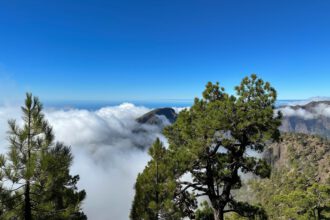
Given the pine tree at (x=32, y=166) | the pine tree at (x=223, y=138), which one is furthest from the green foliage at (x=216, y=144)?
the pine tree at (x=32, y=166)

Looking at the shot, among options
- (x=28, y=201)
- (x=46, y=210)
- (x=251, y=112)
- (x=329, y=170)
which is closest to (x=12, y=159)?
(x=28, y=201)

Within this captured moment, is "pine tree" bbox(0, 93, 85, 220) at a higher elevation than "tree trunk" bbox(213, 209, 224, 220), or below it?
higher

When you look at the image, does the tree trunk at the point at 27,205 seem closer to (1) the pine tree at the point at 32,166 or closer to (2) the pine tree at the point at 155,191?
(1) the pine tree at the point at 32,166

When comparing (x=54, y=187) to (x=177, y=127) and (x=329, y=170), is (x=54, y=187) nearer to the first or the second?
(x=177, y=127)

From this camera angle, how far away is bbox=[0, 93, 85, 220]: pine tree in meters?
9.16

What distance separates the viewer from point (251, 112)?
47.7 feet

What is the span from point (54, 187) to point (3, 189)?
1.76 metres

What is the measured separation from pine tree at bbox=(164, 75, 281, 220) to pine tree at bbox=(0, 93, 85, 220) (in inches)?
285

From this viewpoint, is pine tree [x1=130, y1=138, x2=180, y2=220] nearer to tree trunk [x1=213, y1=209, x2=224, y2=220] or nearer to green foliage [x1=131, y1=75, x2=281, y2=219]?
green foliage [x1=131, y1=75, x2=281, y2=219]

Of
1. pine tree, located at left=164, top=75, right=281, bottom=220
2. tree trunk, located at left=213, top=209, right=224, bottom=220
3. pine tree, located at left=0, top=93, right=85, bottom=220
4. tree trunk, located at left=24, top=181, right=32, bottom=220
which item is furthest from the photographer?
tree trunk, located at left=213, top=209, right=224, bottom=220

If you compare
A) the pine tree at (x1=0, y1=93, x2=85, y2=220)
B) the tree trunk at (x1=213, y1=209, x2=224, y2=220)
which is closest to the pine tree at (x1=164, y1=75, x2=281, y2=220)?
the tree trunk at (x1=213, y1=209, x2=224, y2=220)

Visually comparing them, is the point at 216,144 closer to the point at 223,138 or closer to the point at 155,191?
the point at 223,138

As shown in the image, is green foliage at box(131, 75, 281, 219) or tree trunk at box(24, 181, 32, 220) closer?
tree trunk at box(24, 181, 32, 220)

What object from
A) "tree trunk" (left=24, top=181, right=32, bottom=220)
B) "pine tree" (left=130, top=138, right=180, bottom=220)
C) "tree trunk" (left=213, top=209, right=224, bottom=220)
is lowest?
"tree trunk" (left=213, top=209, right=224, bottom=220)
